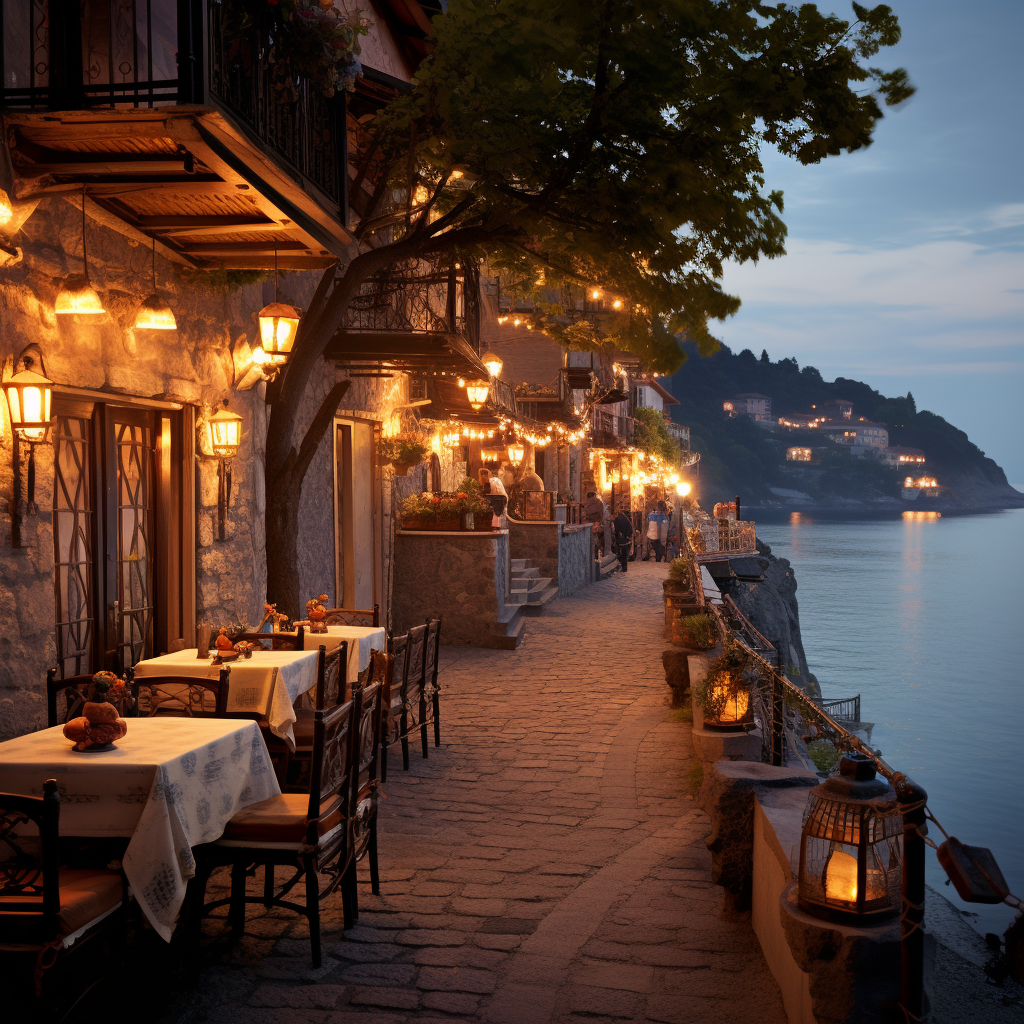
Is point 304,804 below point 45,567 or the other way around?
below

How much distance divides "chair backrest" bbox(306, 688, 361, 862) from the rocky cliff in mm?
25082

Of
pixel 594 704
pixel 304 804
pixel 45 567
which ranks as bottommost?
pixel 594 704

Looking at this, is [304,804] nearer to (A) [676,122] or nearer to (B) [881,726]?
(A) [676,122]

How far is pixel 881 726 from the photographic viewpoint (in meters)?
34.9

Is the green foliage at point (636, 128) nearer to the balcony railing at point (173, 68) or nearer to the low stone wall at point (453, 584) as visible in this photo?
the balcony railing at point (173, 68)

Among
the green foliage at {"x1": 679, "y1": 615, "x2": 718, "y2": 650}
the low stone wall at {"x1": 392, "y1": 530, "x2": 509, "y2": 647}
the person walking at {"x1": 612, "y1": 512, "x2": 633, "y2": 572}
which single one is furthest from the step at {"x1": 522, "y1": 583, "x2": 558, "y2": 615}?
the person walking at {"x1": 612, "y1": 512, "x2": 633, "y2": 572}

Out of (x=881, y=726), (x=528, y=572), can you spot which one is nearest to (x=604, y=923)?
(x=528, y=572)

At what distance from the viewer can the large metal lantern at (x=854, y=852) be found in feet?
9.83

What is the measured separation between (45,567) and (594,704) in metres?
5.76

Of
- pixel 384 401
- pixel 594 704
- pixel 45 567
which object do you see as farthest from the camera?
pixel 384 401

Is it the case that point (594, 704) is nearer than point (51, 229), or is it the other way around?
point (51, 229)

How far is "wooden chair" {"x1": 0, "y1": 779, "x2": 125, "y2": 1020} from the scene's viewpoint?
2.99 metres

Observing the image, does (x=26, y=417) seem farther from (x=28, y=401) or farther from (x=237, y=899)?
(x=237, y=899)

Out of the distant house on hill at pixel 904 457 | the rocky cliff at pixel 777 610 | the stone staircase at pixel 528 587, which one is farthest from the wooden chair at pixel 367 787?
the distant house on hill at pixel 904 457
